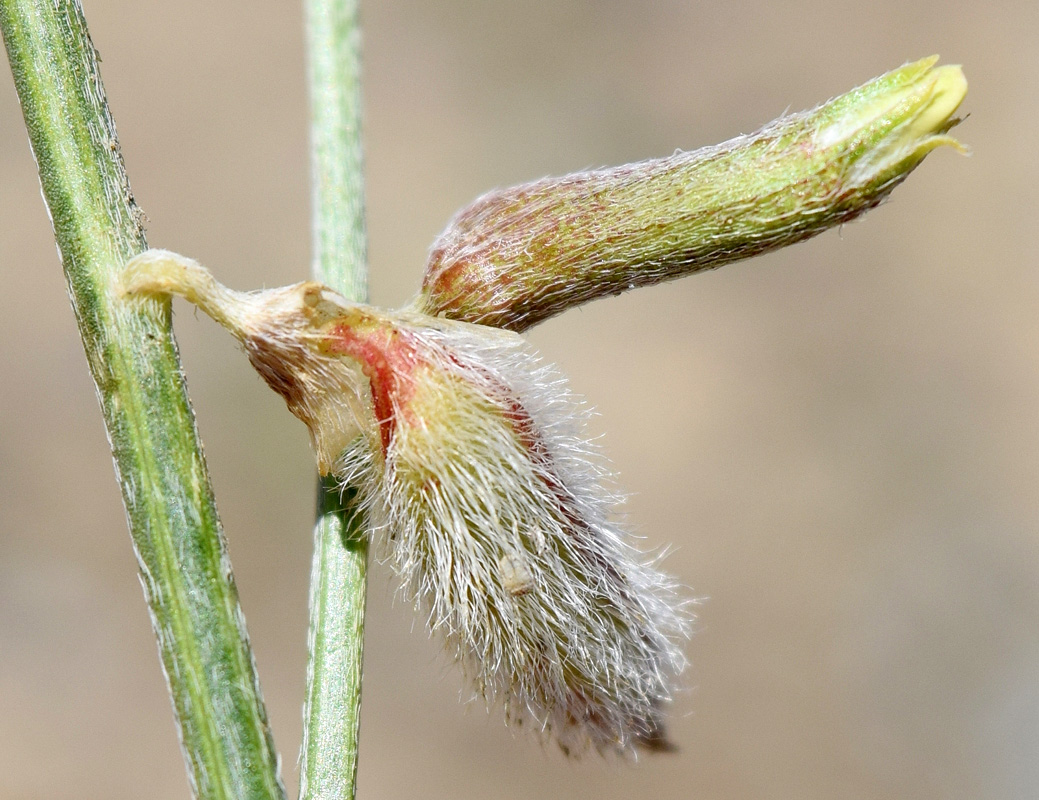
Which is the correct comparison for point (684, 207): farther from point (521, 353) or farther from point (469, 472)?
point (469, 472)

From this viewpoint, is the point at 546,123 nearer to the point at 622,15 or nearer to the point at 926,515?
the point at 622,15

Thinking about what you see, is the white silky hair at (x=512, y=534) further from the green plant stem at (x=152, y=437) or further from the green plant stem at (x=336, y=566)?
the green plant stem at (x=152, y=437)

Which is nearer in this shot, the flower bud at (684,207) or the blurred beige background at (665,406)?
the flower bud at (684,207)

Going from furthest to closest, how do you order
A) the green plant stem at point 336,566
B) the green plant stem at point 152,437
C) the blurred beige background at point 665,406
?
the blurred beige background at point 665,406 < the green plant stem at point 336,566 < the green plant stem at point 152,437

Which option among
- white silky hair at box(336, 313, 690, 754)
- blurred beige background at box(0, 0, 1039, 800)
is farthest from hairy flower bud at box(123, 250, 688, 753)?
blurred beige background at box(0, 0, 1039, 800)

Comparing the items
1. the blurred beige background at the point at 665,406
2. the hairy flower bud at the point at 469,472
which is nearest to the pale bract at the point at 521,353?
the hairy flower bud at the point at 469,472

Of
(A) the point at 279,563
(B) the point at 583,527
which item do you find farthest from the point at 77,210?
(A) the point at 279,563

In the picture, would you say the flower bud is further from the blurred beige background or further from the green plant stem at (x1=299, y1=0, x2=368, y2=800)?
the blurred beige background
